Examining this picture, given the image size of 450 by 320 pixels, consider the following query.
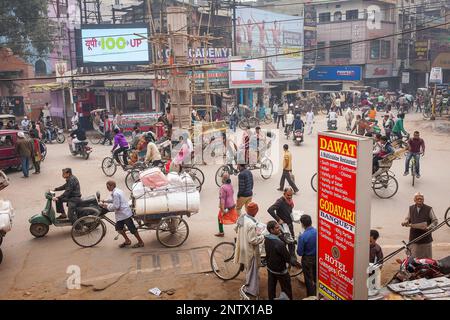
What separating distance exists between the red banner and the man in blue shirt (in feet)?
1.55

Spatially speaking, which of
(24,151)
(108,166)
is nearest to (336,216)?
(108,166)

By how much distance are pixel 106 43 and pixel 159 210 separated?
75.8 ft

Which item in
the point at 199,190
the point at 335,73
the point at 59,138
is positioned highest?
the point at 335,73

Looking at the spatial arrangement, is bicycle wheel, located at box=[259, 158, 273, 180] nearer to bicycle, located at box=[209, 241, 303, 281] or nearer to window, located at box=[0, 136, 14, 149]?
bicycle, located at box=[209, 241, 303, 281]

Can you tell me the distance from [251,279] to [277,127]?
21.7 meters

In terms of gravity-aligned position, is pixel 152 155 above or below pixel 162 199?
above

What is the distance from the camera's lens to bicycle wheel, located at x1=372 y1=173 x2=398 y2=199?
12172mm

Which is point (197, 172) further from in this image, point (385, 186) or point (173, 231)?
point (385, 186)

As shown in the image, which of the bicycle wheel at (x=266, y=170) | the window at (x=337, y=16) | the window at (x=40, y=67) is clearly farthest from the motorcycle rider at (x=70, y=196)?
the window at (x=337, y=16)

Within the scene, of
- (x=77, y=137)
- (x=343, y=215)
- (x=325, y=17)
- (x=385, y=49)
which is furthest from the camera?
(x=325, y=17)

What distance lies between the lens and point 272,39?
3978cm

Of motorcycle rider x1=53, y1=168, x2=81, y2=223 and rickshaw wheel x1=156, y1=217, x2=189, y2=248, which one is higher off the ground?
motorcycle rider x1=53, y1=168, x2=81, y2=223

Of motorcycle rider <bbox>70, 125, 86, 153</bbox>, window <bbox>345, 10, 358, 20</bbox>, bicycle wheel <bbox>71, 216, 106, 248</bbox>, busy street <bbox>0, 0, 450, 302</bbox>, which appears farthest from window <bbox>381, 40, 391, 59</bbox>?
bicycle wheel <bbox>71, 216, 106, 248</bbox>

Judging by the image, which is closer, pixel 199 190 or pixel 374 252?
pixel 374 252
